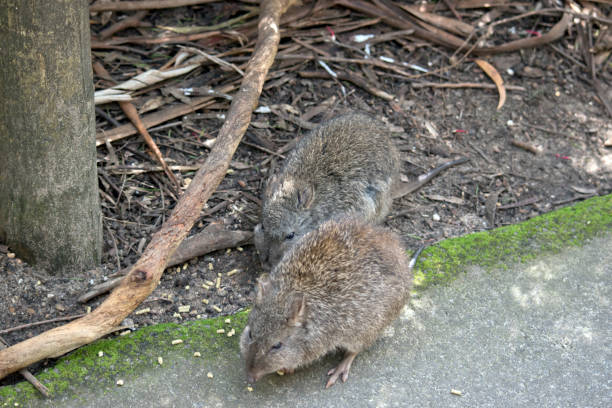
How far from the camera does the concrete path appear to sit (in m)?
4.34

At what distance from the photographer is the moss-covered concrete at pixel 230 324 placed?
4.30 m

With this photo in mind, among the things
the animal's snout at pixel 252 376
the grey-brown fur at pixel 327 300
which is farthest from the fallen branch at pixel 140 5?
the animal's snout at pixel 252 376

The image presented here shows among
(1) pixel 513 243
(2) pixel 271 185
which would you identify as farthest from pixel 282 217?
(1) pixel 513 243

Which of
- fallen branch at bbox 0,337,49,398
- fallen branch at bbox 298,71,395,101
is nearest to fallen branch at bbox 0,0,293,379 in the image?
fallen branch at bbox 0,337,49,398

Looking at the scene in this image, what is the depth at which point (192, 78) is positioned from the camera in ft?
23.0

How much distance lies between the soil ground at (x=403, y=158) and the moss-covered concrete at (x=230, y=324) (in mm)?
310

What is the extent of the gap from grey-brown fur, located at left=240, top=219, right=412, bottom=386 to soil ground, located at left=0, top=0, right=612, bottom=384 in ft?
2.59

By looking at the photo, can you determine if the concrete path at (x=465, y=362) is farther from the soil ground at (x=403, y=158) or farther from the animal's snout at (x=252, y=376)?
the soil ground at (x=403, y=158)

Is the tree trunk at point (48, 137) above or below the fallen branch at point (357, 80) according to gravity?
above

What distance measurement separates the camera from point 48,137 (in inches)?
178

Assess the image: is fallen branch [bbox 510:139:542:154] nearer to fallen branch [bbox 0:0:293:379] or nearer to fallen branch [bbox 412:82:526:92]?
fallen branch [bbox 412:82:526:92]

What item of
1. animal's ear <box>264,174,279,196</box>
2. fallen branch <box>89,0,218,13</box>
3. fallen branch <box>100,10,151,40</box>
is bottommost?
animal's ear <box>264,174,279,196</box>

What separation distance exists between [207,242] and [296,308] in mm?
1481

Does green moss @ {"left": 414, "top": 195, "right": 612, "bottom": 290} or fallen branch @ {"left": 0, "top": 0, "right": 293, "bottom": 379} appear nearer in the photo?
fallen branch @ {"left": 0, "top": 0, "right": 293, "bottom": 379}
